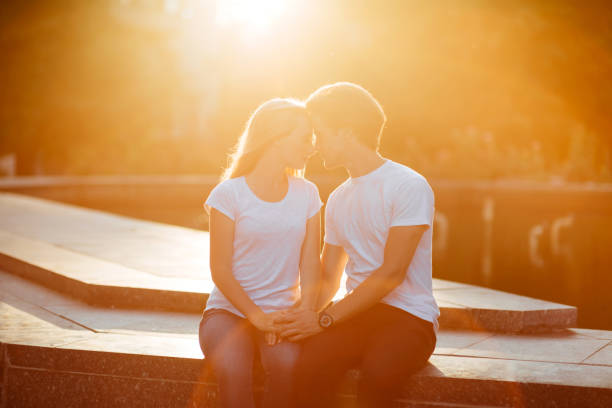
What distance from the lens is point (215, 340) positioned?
11.3ft

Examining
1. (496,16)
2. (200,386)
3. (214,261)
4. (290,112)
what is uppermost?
(496,16)

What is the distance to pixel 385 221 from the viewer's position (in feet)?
11.3

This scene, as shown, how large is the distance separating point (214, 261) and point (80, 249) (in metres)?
4.42

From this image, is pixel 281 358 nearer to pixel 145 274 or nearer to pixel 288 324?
pixel 288 324

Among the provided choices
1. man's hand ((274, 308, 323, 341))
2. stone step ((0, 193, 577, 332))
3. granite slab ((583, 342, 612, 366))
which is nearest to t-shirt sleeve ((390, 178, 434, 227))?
man's hand ((274, 308, 323, 341))

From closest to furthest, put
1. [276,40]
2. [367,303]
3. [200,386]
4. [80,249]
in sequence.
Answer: [367,303] → [200,386] → [80,249] → [276,40]

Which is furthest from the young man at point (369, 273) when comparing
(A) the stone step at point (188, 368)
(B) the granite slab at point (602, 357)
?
(B) the granite slab at point (602, 357)

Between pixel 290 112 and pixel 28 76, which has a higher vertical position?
pixel 28 76

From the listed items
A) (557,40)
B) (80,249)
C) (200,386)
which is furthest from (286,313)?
(557,40)

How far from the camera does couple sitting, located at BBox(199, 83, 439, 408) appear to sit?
330 cm

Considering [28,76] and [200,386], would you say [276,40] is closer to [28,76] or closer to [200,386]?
[28,76]

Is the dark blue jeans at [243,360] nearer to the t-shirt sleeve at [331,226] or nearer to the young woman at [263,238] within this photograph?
Answer: the young woman at [263,238]

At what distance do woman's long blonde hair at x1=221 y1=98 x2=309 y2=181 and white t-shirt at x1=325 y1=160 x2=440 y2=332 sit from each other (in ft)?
1.35

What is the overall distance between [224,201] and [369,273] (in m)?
0.77
